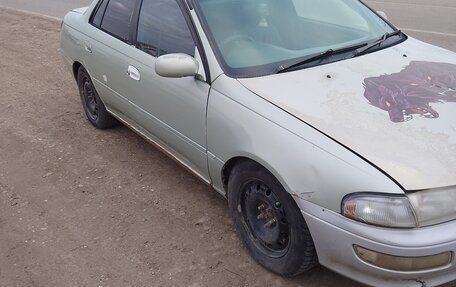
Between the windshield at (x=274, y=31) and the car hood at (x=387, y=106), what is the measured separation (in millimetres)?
178

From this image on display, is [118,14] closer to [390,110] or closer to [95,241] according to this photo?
[95,241]

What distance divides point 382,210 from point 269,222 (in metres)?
0.80

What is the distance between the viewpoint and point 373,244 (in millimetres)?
2420

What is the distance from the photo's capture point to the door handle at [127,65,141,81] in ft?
12.9

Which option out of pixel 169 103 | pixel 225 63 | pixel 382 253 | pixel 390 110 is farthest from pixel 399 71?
pixel 169 103

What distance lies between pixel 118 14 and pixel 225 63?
157 cm

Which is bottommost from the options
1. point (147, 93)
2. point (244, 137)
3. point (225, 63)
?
point (147, 93)

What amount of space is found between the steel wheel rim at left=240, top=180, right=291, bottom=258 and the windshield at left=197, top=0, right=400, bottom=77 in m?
0.73

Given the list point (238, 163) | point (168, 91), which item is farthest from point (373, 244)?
point (168, 91)

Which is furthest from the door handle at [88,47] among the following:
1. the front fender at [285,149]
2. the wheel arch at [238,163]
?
the wheel arch at [238,163]

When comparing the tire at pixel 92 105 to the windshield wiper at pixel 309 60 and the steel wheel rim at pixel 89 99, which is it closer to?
the steel wheel rim at pixel 89 99

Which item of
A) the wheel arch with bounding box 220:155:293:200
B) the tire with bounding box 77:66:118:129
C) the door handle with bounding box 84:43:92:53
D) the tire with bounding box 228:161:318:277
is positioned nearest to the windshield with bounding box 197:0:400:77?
the wheel arch with bounding box 220:155:293:200

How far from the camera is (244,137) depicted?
2955mm

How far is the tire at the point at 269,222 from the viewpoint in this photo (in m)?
2.79
